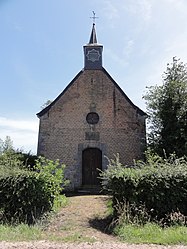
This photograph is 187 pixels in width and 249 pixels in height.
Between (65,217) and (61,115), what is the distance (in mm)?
8114

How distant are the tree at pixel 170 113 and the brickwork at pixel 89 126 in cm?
94

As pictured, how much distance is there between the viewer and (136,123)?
47.8 feet

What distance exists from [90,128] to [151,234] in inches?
362

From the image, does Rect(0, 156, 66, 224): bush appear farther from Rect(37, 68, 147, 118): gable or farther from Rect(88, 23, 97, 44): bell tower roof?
Rect(88, 23, 97, 44): bell tower roof

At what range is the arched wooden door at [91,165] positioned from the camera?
14.0 m

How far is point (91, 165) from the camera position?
14.3m

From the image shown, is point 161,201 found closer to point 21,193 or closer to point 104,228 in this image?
point 104,228

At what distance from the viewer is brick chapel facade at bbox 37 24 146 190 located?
14.0 metres

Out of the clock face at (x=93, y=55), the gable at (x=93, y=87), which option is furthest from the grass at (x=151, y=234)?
the clock face at (x=93, y=55)

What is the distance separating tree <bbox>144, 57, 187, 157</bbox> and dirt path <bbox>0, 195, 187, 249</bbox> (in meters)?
5.15

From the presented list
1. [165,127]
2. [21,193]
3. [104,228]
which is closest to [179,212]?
[104,228]

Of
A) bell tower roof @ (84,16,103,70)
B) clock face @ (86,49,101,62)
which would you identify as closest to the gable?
bell tower roof @ (84,16,103,70)

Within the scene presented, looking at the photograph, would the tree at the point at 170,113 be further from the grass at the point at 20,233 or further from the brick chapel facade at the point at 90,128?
the grass at the point at 20,233

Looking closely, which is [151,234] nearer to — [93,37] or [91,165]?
[91,165]
